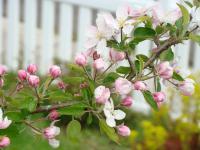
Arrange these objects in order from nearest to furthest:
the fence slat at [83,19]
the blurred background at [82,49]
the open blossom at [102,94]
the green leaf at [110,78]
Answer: the open blossom at [102,94] < the green leaf at [110,78] < the blurred background at [82,49] < the fence slat at [83,19]

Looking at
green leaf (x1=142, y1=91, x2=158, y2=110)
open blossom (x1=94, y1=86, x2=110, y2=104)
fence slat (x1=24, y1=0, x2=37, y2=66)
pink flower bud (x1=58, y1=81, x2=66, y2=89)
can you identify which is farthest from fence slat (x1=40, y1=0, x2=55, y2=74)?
open blossom (x1=94, y1=86, x2=110, y2=104)

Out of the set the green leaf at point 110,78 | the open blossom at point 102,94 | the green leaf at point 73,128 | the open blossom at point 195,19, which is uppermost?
the open blossom at point 195,19

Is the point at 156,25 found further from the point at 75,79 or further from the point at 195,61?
the point at 195,61

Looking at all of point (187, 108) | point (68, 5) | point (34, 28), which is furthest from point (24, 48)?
point (187, 108)

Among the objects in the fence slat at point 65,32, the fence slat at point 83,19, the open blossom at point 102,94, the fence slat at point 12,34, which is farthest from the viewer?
the fence slat at point 12,34

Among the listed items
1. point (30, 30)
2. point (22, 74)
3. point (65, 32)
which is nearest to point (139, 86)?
point (22, 74)

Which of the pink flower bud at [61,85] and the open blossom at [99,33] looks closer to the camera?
the open blossom at [99,33]

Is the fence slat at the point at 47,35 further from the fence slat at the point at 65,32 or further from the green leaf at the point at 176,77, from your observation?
the green leaf at the point at 176,77

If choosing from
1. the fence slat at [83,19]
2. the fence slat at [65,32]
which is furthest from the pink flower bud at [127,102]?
the fence slat at [65,32]
